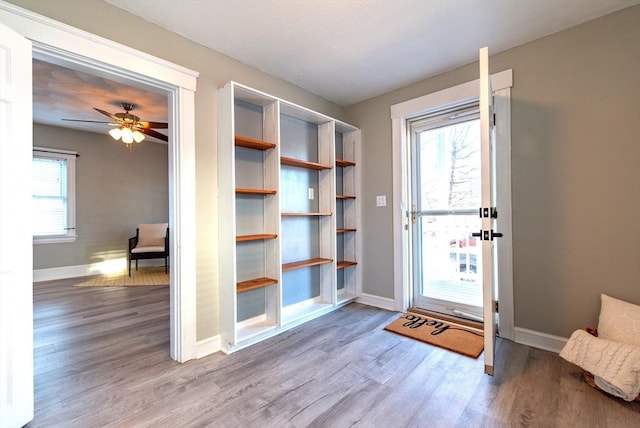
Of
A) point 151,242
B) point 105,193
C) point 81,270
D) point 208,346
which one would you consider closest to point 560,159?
point 208,346

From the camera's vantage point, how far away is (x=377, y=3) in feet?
5.80

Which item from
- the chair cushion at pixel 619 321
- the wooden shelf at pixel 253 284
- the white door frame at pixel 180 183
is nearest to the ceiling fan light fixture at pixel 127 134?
the white door frame at pixel 180 183

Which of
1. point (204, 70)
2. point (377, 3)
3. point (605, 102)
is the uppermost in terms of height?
point (377, 3)

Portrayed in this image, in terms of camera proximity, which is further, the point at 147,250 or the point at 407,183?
the point at 147,250

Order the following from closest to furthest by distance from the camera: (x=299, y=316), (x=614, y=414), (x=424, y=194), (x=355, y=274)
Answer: (x=614, y=414) < (x=299, y=316) < (x=424, y=194) < (x=355, y=274)

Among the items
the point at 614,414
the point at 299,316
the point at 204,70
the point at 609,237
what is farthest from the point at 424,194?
the point at 204,70

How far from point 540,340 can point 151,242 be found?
19.8 ft

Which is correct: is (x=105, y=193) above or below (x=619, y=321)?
above

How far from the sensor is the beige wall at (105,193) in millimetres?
4809

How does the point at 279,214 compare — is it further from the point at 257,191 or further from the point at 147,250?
the point at 147,250

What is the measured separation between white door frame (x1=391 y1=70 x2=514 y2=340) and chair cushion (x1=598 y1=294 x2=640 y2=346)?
557 millimetres

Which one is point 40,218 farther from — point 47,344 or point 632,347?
point 632,347

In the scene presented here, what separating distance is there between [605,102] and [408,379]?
234cm

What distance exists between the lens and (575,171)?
2.03m
